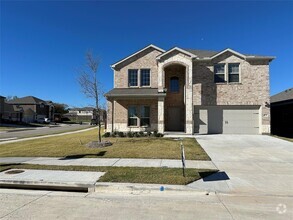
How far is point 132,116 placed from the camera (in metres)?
20.3

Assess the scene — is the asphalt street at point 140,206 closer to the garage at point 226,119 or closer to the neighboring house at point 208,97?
the neighboring house at point 208,97

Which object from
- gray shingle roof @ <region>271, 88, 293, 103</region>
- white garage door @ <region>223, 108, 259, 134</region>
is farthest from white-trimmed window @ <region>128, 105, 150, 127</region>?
gray shingle roof @ <region>271, 88, 293, 103</region>

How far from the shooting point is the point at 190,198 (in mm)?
5293

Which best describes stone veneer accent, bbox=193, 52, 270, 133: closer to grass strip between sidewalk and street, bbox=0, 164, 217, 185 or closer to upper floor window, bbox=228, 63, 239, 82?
upper floor window, bbox=228, 63, 239, 82

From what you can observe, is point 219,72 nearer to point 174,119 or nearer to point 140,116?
point 174,119

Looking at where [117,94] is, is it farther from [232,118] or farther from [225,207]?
[225,207]

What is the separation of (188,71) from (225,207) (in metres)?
15.5

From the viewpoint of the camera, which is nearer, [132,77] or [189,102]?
[189,102]

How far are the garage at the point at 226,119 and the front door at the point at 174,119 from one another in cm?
205

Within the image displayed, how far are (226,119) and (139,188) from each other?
629 inches

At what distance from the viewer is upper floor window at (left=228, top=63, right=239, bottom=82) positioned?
64.2 ft

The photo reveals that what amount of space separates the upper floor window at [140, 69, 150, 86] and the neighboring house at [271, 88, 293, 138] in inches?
536

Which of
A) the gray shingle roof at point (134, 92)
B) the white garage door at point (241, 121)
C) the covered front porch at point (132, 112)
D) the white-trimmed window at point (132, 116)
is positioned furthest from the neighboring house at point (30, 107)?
the white garage door at point (241, 121)

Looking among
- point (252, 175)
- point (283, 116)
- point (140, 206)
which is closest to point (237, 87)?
point (283, 116)
